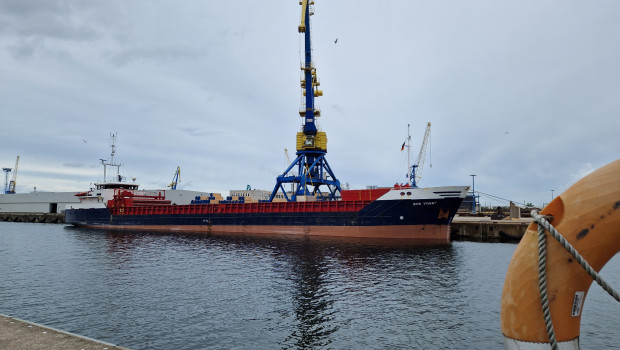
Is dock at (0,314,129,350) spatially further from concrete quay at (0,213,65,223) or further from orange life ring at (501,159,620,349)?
concrete quay at (0,213,65,223)

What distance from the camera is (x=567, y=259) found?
3.56 meters

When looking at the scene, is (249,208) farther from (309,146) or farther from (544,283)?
(544,283)

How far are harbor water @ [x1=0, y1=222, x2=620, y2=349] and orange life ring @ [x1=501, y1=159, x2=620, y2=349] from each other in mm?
7323

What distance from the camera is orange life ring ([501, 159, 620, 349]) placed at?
3475 mm

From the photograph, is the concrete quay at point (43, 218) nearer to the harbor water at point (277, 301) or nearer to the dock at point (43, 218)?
the dock at point (43, 218)

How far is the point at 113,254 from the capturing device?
2811cm

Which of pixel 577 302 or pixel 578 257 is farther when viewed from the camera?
pixel 577 302

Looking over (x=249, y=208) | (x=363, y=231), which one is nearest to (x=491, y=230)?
(x=363, y=231)

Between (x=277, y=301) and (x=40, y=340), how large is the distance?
8.82m

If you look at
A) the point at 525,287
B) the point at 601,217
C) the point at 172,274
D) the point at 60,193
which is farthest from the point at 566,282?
the point at 60,193

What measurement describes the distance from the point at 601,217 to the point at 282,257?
2357cm

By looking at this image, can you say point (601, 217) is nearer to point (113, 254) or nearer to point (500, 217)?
point (113, 254)

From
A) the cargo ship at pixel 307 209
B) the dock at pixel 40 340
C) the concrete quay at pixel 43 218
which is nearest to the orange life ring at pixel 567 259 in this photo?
the dock at pixel 40 340

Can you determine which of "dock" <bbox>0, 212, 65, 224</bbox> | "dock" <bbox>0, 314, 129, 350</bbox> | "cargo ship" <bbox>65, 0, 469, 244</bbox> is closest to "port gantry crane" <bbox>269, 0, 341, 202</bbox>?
"cargo ship" <bbox>65, 0, 469, 244</bbox>
